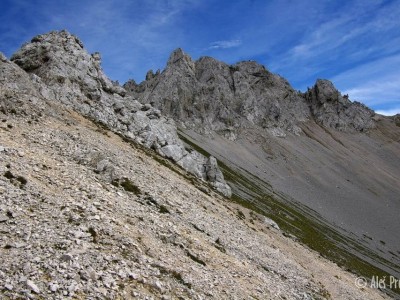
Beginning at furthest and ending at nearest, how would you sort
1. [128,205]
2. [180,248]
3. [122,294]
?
[128,205]
[180,248]
[122,294]

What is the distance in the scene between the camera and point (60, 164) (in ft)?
98.6

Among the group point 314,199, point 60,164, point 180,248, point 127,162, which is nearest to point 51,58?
point 127,162

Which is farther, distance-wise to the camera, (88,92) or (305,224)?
(305,224)

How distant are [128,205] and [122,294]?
12010 millimetres

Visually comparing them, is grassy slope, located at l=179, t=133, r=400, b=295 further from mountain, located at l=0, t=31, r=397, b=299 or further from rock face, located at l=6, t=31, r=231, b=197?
mountain, located at l=0, t=31, r=397, b=299

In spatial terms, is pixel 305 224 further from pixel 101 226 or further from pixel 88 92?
pixel 101 226

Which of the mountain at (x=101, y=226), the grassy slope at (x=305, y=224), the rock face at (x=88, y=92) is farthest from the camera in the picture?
the grassy slope at (x=305, y=224)

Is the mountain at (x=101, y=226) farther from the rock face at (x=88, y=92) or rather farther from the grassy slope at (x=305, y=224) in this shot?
the grassy slope at (x=305, y=224)

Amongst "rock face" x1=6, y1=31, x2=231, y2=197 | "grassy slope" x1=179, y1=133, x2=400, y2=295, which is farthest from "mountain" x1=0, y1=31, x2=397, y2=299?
"grassy slope" x1=179, y1=133, x2=400, y2=295

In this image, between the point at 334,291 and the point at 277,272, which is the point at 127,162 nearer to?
the point at 277,272

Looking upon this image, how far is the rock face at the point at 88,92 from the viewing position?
58.1m

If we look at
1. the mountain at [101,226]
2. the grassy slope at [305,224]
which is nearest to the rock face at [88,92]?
the mountain at [101,226]

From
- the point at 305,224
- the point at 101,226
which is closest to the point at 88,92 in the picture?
the point at 101,226

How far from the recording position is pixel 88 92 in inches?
2478
